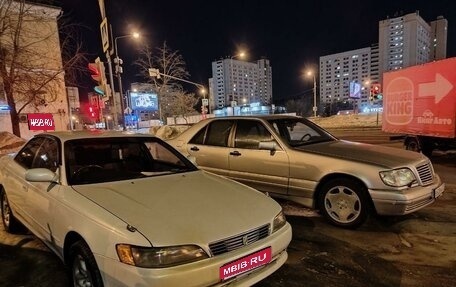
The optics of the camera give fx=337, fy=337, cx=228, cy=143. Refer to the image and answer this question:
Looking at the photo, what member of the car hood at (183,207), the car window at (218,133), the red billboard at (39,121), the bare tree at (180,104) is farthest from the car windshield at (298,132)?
the bare tree at (180,104)

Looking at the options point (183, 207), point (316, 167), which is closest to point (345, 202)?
point (316, 167)

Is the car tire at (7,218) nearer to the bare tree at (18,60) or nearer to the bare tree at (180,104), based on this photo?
the bare tree at (18,60)

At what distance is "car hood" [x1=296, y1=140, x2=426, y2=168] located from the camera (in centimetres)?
446

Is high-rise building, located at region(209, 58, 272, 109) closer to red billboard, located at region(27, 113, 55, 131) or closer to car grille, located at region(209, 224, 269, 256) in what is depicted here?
red billboard, located at region(27, 113, 55, 131)

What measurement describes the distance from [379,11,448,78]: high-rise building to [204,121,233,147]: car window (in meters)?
77.3

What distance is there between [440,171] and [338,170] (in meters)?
5.50

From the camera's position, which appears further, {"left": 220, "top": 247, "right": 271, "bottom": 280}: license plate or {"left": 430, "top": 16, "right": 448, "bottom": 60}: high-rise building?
{"left": 430, "top": 16, "right": 448, "bottom": 60}: high-rise building

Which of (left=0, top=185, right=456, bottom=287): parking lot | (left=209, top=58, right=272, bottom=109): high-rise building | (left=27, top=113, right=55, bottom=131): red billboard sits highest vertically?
(left=209, top=58, right=272, bottom=109): high-rise building

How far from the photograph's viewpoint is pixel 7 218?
4711 millimetres

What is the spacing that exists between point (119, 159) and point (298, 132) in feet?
9.62

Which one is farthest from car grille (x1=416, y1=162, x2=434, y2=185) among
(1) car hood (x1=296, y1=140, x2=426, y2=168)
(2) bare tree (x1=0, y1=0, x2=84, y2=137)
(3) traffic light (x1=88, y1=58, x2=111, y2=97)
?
(2) bare tree (x1=0, y1=0, x2=84, y2=137)

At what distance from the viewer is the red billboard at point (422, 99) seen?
8.80 metres

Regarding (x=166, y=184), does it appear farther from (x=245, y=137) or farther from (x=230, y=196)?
(x=245, y=137)

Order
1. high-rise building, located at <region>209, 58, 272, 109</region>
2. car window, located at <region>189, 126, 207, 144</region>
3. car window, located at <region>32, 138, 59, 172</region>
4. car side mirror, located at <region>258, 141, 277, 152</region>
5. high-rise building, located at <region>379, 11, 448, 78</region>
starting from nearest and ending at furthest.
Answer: car window, located at <region>32, 138, 59, 172</region> < car side mirror, located at <region>258, 141, 277, 152</region> < car window, located at <region>189, 126, 207, 144</region> < high-rise building, located at <region>209, 58, 272, 109</region> < high-rise building, located at <region>379, 11, 448, 78</region>
